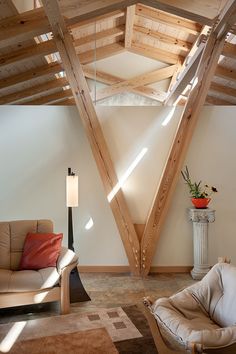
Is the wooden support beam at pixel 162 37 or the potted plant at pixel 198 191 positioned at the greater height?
the wooden support beam at pixel 162 37

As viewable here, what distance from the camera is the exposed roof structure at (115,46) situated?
→ 153 inches

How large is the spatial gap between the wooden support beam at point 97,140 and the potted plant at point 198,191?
3.26 feet

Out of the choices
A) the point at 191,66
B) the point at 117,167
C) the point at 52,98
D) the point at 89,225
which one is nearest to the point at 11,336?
the point at 89,225

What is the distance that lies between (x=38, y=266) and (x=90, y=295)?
0.83m

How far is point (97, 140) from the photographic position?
4.46 meters

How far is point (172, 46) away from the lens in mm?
6465

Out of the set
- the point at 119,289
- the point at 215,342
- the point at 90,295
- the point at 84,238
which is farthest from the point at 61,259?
the point at 215,342

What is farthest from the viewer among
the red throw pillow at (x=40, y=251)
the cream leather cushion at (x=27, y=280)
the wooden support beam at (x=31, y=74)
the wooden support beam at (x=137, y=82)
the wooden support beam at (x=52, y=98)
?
the wooden support beam at (x=137, y=82)

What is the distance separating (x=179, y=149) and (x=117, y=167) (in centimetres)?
99

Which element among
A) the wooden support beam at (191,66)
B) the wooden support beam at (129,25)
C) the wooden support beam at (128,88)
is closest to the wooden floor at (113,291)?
the wooden support beam at (191,66)

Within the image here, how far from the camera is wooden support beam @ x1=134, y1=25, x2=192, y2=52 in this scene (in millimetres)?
5994

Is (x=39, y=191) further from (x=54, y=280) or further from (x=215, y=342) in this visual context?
(x=215, y=342)

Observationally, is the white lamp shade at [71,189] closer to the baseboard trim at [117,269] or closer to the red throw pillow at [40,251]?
the red throw pillow at [40,251]

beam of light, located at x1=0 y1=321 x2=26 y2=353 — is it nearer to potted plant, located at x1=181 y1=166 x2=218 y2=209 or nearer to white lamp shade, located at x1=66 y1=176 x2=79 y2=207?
white lamp shade, located at x1=66 y1=176 x2=79 y2=207
